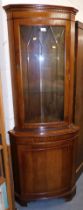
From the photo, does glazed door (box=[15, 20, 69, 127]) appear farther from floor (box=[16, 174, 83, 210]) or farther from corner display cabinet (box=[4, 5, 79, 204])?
floor (box=[16, 174, 83, 210])

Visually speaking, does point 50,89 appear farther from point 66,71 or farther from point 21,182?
point 21,182

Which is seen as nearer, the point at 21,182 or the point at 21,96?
the point at 21,96

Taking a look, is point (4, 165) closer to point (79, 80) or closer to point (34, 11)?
point (79, 80)

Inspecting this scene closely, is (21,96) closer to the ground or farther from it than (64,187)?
farther from it

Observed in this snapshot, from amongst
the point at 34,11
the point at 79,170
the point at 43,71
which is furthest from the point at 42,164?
the point at 34,11

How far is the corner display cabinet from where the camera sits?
1.70m

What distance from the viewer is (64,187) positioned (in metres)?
2.14

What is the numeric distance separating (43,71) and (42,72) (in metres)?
0.01

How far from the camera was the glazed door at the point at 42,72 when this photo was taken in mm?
1737

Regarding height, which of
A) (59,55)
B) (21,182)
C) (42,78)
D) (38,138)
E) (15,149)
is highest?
(59,55)

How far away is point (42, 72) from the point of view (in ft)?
6.06

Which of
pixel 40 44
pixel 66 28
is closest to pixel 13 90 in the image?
pixel 40 44

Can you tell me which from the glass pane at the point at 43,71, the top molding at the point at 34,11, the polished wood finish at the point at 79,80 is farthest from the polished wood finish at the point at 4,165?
the polished wood finish at the point at 79,80

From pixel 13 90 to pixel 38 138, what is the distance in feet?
1.66
